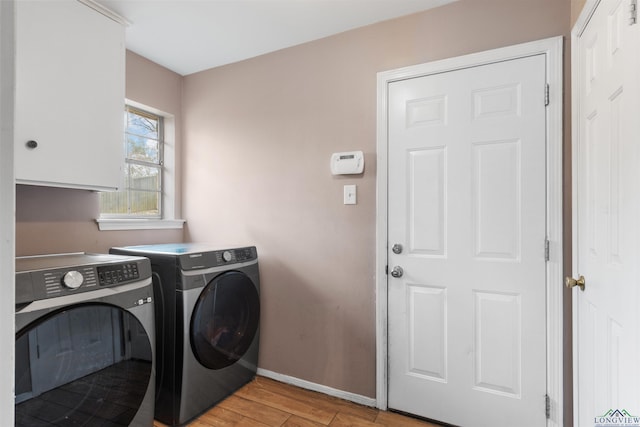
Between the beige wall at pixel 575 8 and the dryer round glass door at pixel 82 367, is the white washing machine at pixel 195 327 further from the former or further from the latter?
the beige wall at pixel 575 8

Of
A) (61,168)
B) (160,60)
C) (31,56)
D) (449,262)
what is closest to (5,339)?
(61,168)

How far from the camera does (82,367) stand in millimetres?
1201

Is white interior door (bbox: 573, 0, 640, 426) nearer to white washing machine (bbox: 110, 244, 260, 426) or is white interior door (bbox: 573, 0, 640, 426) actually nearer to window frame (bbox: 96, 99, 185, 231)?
white washing machine (bbox: 110, 244, 260, 426)

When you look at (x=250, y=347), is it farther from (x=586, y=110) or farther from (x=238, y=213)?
(x=586, y=110)

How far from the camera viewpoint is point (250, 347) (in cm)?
220

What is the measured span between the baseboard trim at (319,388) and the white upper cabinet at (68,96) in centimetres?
161

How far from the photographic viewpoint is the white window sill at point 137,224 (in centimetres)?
211

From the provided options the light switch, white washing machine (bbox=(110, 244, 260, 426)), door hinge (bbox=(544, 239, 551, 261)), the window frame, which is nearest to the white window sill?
the window frame

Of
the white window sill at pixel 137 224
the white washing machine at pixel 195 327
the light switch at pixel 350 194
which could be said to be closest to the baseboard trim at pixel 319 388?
the white washing machine at pixel 195 327

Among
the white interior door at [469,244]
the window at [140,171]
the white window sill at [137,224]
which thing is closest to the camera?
the white interior door at [469,244]

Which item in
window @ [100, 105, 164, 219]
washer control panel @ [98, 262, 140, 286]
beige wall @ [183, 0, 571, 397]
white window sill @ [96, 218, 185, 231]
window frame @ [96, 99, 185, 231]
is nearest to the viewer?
washer control panel @ [98, 262, 140, 286]

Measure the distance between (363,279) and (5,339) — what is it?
1724 mm

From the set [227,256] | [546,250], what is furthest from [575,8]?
[227,256]

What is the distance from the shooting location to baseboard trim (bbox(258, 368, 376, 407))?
197cm
